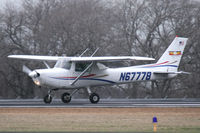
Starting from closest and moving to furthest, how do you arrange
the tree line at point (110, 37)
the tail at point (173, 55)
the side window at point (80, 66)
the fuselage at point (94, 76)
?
the fuselage at point (94, 76), the side window at point (80, 66), the tail at point (173, 55), the tree line at point (110, 37)

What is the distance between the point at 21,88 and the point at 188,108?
77.7 ft

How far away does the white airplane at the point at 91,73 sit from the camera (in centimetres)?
2756

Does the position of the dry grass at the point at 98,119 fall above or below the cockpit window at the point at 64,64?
below

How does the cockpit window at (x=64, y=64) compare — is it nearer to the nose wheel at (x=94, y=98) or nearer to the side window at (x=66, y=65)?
the side window at (x=66, y=65)

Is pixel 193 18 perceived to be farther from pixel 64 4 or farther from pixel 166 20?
pixel 64 4

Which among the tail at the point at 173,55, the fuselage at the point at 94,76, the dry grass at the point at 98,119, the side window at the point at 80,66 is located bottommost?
the dry grass at the point at 98,119

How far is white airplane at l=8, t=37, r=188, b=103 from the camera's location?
27.6 m

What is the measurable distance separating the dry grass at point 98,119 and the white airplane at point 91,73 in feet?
15.0

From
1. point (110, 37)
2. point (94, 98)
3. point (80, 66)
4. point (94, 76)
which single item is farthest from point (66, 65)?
point (110, 37)

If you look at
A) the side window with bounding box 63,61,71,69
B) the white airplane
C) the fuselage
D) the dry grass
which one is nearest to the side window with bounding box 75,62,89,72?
the white airplane

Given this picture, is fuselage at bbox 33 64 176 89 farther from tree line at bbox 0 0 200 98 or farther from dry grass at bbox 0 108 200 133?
tree line at bbox 0 0 200 98

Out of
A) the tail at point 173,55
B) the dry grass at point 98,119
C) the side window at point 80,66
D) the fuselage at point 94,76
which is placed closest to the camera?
the dry grass at point 98,119

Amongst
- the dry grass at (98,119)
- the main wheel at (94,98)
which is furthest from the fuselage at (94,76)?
the dry grass at (98,119)

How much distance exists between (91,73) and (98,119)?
995cm
